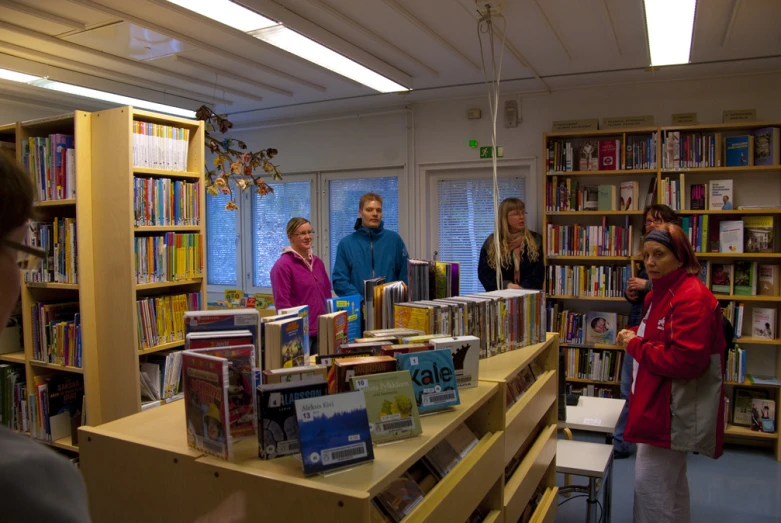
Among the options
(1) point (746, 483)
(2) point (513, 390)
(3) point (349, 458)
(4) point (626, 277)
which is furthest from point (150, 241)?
(1) point (746, 483)

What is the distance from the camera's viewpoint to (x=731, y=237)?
4.27 m

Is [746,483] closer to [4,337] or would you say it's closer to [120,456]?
[120,456]

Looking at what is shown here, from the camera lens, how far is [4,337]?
3.53 meters

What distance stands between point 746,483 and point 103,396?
4.15 m

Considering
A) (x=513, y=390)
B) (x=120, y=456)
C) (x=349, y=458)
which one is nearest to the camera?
(x=349, y=458)

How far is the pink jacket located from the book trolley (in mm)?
2043

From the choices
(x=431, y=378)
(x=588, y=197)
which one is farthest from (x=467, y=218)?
(x=431, y=378)

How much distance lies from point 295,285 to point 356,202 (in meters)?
2.38

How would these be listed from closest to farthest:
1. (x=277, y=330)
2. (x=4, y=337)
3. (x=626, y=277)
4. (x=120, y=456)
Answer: (x=120, y=456), (x=277, y=330), (x=4, y=337), (x=626, y=277)

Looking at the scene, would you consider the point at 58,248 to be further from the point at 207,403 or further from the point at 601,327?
the point at 601,327

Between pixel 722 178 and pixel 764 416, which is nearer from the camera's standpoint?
pixel 764 416

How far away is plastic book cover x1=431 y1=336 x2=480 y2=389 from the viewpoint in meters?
1.67

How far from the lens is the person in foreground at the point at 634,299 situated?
3.66 m

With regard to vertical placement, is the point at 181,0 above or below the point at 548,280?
above
